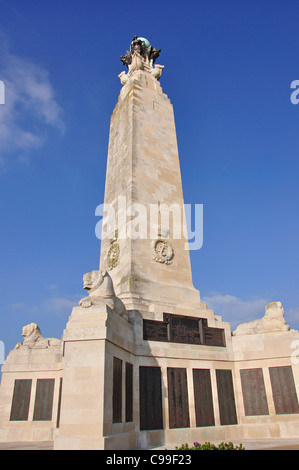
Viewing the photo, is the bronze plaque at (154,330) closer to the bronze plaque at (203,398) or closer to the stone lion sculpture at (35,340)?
the bronze plaque at (203,398)

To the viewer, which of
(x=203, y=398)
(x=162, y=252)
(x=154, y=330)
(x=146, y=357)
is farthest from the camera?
(x=162, y=252)

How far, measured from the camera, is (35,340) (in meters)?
15.9

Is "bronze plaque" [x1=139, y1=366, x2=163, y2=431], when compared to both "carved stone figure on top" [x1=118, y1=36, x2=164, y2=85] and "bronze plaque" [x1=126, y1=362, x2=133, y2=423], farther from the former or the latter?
"carved stone figure on top" [x1=118, y1=36, x2=164, y2=85]

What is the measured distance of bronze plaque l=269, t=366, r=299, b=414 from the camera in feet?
45.4

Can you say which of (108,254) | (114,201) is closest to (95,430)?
(108,254)

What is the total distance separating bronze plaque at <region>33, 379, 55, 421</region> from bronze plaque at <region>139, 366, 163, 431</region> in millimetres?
4198

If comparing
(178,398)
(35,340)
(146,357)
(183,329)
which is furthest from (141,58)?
(178,398)

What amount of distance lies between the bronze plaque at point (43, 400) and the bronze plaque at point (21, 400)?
371mm

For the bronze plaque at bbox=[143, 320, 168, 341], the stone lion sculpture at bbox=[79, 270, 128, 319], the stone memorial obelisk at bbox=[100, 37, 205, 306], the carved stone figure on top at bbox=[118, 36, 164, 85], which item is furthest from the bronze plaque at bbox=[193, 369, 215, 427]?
the carved stone figure on top at bbox=[118, 36, 164, 85]

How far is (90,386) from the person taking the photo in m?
9.42

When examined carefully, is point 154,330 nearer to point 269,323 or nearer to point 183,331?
point 183,331

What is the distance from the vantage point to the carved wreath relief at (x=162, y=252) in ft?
55.0

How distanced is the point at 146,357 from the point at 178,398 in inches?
78.0
